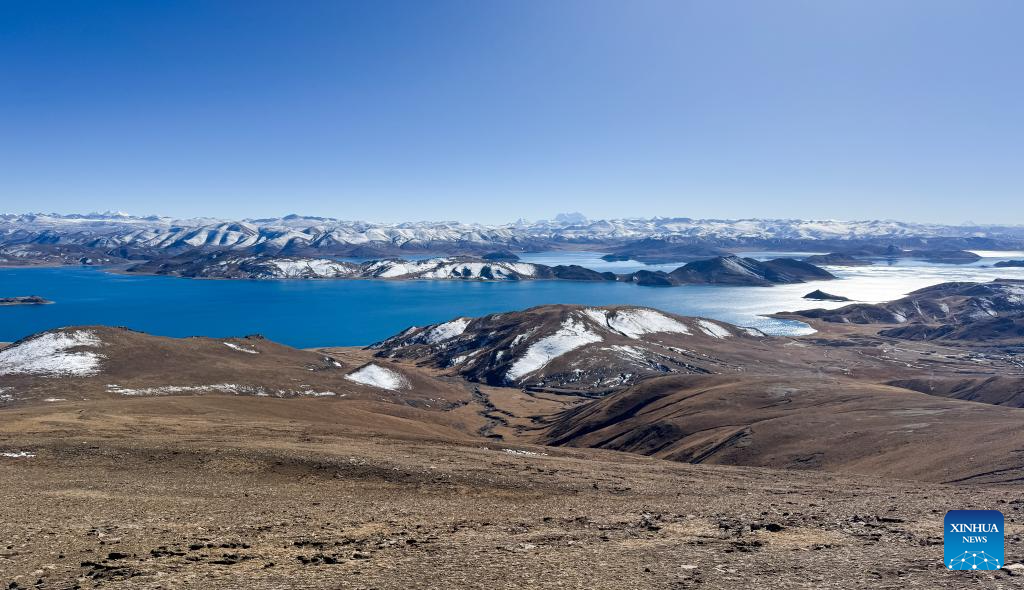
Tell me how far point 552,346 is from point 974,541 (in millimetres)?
115641

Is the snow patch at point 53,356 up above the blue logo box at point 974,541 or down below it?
below

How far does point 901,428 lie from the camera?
44781 millimetres

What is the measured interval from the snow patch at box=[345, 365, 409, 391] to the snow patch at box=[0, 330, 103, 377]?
116ft

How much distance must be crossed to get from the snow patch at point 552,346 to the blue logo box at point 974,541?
103 meters

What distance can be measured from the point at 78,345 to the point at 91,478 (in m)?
73.1

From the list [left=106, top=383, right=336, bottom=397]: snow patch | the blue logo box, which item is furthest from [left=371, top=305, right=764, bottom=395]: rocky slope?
the blue logo box

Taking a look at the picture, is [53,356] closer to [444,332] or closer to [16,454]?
[16,454]

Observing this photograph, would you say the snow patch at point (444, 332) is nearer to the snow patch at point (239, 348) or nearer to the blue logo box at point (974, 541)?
the snow patch at point (239, 348)

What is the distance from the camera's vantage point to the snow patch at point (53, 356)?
7306 centimetres

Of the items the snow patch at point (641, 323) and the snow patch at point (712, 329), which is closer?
the snow patch at point (641, 323)

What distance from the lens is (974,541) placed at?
1415cm

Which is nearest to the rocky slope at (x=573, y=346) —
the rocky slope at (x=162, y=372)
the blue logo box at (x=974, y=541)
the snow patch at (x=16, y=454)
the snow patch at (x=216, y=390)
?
the rocky slope at (x=162, y=372)

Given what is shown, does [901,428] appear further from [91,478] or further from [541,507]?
[91,478]

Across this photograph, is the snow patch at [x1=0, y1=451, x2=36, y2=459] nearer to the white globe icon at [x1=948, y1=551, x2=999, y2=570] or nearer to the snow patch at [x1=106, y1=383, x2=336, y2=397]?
the white globe icon at [x1=948, y1=551, x2=999, y2=570]
